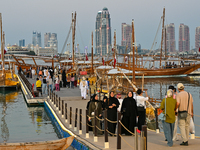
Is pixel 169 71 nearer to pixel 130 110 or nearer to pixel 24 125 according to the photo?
pixel 24 125

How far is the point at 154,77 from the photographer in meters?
71.4

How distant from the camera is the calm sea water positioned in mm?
16484

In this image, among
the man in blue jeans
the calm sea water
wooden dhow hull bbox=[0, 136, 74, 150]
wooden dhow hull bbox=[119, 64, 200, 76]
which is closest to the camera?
the man in blue jeans

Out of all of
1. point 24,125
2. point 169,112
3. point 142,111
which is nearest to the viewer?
point 169,112

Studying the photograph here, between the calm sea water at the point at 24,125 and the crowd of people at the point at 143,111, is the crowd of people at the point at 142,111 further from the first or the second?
the calm sea water at the point at 24,125

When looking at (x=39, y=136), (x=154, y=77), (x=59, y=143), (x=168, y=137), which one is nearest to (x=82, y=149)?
(x=59, y=143)

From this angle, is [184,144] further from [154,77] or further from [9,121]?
[154,77]

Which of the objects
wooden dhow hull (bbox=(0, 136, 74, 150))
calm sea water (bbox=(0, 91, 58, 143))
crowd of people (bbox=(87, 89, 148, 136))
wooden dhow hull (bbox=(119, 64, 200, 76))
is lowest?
calm sea water (bbox=(0, 91, 58, 143))

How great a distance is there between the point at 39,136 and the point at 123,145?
27.2 ft

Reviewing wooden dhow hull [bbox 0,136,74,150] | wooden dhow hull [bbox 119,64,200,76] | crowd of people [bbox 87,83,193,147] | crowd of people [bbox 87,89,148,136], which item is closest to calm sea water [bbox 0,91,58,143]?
wooden dhow hull [bbox 0,136,74,150]

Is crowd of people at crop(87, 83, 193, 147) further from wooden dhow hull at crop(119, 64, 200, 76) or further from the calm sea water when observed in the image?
wooden dhow hull at crop(119, 64, 200, 76)

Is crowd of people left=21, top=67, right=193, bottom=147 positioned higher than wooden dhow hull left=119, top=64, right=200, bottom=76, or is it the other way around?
wooden dhow hull left=119, top=64, right=200, bottom=76

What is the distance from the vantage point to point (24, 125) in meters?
19.9

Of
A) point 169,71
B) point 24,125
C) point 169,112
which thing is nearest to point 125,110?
point 169,112
